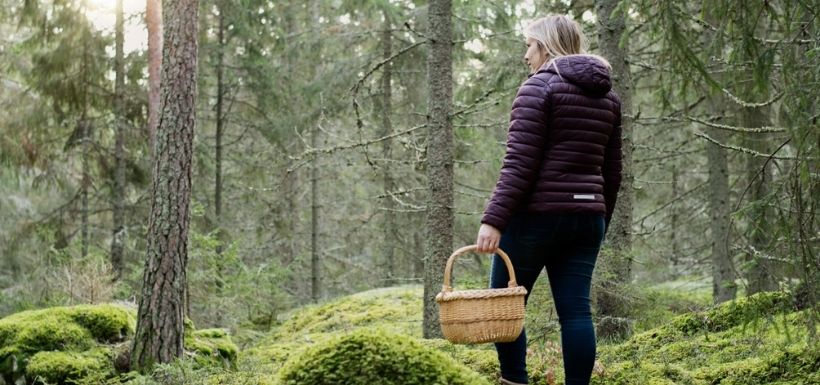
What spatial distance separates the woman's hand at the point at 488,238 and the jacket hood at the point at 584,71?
806 mm

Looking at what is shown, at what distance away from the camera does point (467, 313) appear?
367 centimetres

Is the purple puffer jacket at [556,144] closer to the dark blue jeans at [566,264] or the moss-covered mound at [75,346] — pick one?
the dark blue jeans at [566,264]

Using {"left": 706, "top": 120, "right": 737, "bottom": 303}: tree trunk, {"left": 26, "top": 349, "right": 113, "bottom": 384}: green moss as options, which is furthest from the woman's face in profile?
{"left": 706, "top": 120, "right": 737, "bottom": 303}: tree trunk

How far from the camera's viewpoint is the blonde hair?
3852 mm

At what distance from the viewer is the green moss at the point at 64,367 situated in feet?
19.4

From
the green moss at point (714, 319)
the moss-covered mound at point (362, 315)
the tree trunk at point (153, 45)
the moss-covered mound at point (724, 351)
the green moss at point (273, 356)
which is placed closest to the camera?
the moss-covered mound at point (724, 351)

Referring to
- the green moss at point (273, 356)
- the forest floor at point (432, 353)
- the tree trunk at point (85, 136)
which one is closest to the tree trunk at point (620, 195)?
the forest floor at point (432, 353)

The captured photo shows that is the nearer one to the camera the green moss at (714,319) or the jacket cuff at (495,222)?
the jacket cuff at (495,222)

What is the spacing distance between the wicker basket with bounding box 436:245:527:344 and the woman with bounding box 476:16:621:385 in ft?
0.59

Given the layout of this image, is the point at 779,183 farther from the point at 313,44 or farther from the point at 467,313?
the point at 313,44

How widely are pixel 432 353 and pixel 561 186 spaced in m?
1.10

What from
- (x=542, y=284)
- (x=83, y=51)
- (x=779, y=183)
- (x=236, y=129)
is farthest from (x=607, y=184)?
(x=236, y=129)

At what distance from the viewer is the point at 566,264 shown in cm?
379

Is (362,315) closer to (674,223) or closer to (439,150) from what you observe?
(439,150)
